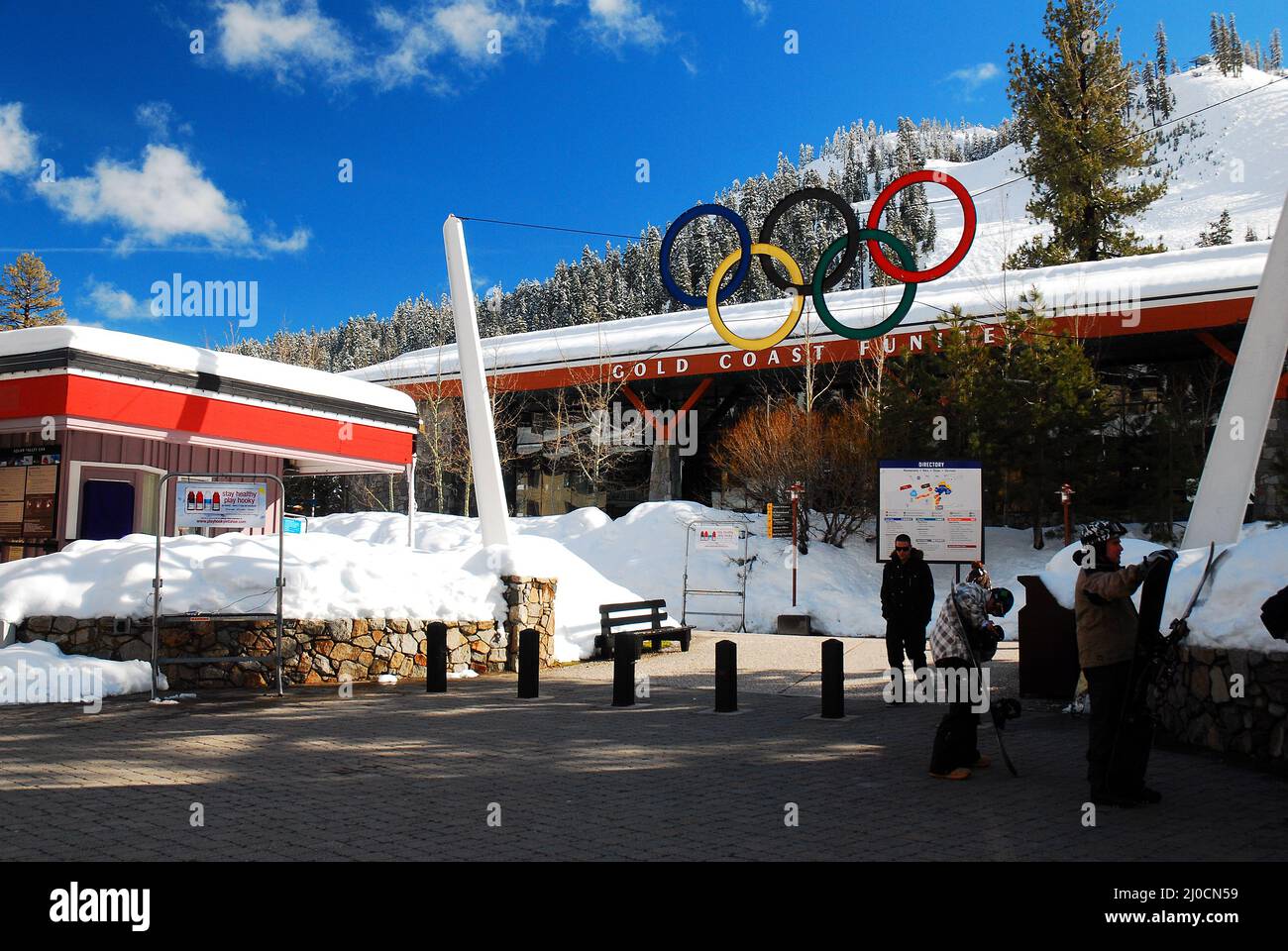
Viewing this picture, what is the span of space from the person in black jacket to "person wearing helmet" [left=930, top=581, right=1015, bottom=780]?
3.35 metres

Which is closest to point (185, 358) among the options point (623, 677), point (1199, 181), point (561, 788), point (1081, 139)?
point (623, 677)

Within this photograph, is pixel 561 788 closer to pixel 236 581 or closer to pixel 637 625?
pixel 236 581

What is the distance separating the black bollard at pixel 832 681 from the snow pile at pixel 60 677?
7.54m

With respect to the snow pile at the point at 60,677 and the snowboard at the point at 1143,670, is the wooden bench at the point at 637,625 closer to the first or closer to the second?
the snow pile at the point at 60,677

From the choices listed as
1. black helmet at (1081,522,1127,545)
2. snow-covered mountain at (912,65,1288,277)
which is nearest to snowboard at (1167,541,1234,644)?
black helmet at (1081,522,1127,545)

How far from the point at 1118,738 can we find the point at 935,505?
11.5m

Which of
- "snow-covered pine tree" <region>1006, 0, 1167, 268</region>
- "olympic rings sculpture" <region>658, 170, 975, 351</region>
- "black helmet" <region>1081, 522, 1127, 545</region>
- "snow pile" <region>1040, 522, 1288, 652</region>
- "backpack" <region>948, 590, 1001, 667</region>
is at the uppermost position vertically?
"snow-covered pine tree" <region>1006, 0, 1167, 268</region>

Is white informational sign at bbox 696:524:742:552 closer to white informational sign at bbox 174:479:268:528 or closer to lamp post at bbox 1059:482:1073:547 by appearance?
lamp post at bbox 1059:482:1073:547

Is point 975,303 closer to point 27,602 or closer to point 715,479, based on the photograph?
point 715,479

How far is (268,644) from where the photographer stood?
39.1 ft

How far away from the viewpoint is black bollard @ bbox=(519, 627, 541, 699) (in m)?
11.4

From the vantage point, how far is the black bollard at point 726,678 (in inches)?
417

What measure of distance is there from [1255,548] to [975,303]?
2863 centimetres
